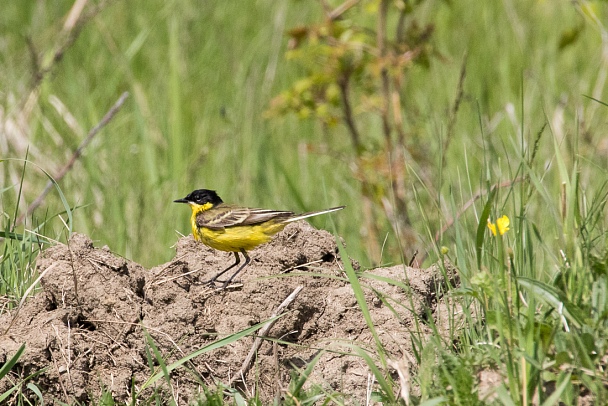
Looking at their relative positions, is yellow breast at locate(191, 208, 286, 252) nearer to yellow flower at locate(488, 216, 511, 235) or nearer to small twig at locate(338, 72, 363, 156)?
yellow flower at locate(488, 216, 511, 235)

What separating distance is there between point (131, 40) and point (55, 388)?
8193 mm

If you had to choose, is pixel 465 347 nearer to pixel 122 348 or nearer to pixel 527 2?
pixel 122 348

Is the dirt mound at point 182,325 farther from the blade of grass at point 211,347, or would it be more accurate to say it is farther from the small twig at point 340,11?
the small twig at point 340,11

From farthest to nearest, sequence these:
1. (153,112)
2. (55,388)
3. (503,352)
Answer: (153,112)
(55,388)
(503,352)

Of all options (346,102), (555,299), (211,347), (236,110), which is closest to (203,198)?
(346,102)

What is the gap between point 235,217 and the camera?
639 cm

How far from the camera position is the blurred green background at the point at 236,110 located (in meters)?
8.47

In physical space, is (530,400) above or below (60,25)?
below

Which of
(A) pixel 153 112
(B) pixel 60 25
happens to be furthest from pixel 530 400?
(B) pixel 60 25

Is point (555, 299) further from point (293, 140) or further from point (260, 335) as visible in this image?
point (293, 140)

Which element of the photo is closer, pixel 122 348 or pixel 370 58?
pixel 122 348

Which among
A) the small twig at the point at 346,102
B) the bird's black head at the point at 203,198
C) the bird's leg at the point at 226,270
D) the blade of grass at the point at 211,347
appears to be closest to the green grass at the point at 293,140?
the small twig at the point at 346,102

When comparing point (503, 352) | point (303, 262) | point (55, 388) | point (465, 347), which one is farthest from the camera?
point (303, 262)

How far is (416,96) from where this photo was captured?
11.3 meters
